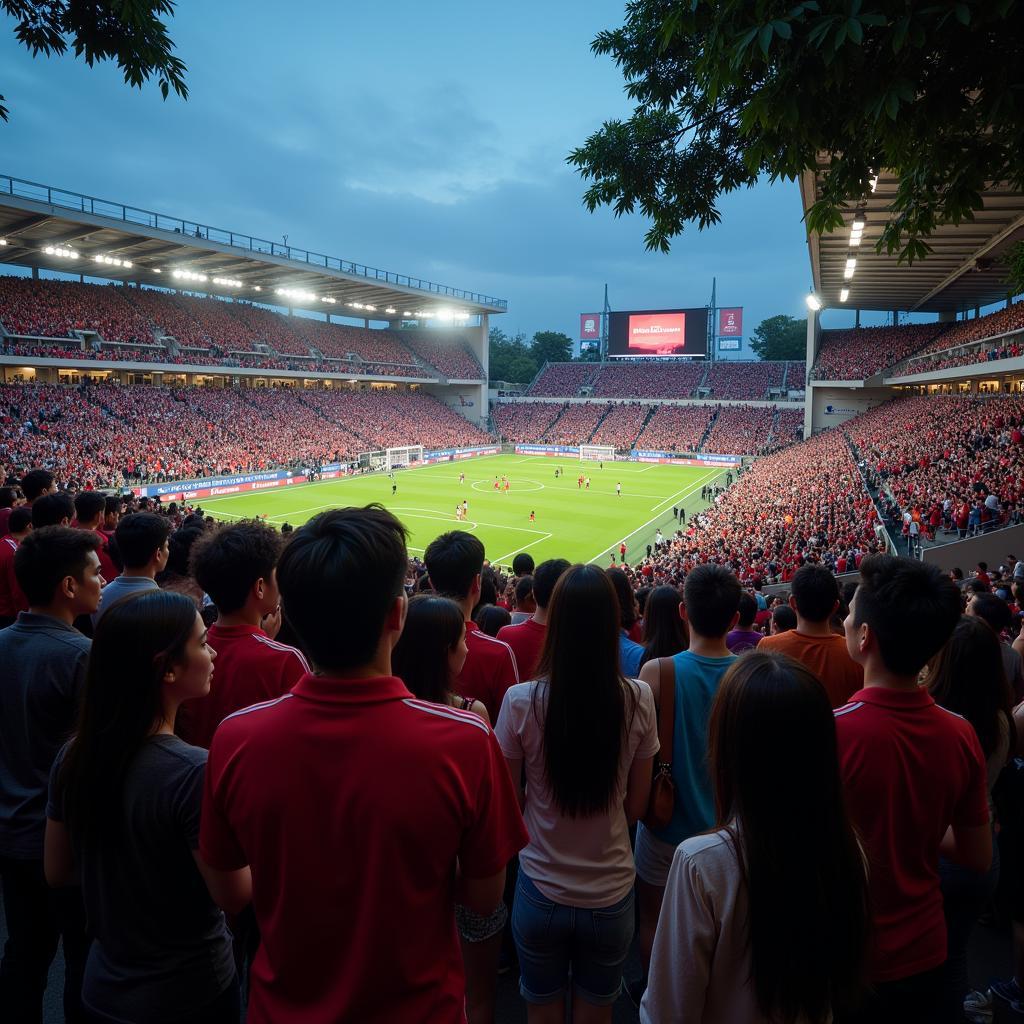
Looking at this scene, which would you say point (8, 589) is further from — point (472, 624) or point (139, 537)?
point (472, 624)

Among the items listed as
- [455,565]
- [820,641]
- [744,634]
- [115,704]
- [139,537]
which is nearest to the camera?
[115,704]


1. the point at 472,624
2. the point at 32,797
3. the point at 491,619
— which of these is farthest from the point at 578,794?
the point at 491,619


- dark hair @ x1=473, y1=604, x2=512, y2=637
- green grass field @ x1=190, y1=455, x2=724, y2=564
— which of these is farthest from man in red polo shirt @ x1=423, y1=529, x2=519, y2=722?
Result: green grass field @ x1=190, y1=455, x2=724, y2=564

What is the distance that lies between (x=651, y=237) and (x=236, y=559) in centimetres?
824

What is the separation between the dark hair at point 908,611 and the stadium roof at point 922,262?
1654 cm

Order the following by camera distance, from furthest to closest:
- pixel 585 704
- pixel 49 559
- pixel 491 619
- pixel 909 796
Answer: pixel 491 619 → pixel 49 559 → pixel 585 704 → pixel 909 796

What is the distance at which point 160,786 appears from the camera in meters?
2.25

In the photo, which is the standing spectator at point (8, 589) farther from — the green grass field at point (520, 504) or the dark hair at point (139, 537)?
the green grass field at point (520, 504)

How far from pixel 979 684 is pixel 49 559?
4723 millimetres

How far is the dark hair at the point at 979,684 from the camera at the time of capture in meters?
3.23

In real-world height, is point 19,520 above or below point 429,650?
above

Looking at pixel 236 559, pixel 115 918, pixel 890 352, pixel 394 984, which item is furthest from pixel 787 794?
pixel 890 352

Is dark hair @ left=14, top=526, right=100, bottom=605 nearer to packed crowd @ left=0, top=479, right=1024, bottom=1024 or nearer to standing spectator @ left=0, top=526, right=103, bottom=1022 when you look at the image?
packed crowd @ left=0, top=479, right=1024, bottom=1024

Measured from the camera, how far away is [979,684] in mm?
3232
